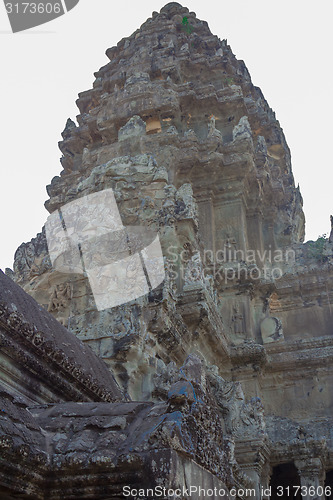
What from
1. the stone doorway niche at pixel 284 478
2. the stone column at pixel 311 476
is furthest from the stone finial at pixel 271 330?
the stone column at pixel 311 476

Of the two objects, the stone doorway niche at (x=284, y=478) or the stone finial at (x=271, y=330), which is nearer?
the stone doorway niche at (x=284, y=478)

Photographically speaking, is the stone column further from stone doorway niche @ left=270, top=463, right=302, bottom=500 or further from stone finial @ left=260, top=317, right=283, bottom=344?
stone finial @ left=260, top=317, right=283, bottom=344

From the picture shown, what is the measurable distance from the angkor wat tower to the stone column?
26 mm

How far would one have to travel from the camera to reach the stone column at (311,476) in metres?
9.96

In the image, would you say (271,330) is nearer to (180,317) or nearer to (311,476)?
(311,476)

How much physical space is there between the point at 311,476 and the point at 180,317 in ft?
13.7

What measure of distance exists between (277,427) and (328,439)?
1089 millimetres

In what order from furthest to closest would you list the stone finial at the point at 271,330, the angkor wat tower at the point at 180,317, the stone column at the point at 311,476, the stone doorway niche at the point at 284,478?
the stone finial at the point at 271,330 → the stone doorway niche at the point at 284,478 → the stone column at the point at 311,476 → the angkor wat tower at the point at 180,317

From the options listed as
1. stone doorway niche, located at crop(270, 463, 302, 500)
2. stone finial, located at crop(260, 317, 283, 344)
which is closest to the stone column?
stone doorway niche, located at crop(270, 463, 302, 500)

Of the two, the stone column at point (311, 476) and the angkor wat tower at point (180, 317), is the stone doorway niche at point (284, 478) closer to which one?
the angkor wat tower at point (180, 317)

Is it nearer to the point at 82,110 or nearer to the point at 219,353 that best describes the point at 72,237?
the point at 219,353

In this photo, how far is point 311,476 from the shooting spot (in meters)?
10.1

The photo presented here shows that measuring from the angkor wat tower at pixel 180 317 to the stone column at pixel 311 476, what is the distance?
0.09 ft

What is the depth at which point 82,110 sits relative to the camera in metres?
20.5
